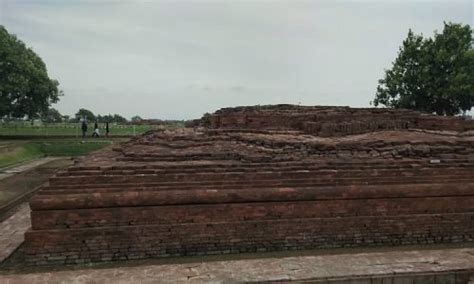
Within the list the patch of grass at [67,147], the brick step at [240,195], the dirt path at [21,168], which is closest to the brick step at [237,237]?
the brick step at [240,195]

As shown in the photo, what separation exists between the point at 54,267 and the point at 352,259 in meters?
3.33

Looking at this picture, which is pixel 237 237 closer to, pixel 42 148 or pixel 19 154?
pixel 19 154

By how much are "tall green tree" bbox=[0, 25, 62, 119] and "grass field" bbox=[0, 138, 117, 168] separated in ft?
8.66

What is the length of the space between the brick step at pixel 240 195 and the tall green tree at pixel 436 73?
1461 cm

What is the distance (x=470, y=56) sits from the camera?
1909 centimetres

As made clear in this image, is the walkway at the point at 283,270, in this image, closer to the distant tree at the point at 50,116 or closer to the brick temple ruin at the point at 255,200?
the brick temple ruin at the point at 255,200

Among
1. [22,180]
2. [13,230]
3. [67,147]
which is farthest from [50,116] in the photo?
[13,230]

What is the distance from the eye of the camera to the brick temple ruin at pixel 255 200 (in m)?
5.25

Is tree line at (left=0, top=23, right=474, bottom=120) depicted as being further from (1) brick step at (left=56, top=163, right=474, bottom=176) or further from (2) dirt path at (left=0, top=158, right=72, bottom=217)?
(1) brick step at (left=56, top=163, right=474, bottom=176)

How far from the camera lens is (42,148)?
62.6ft

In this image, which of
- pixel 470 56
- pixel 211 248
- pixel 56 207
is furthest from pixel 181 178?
pixel 470 56

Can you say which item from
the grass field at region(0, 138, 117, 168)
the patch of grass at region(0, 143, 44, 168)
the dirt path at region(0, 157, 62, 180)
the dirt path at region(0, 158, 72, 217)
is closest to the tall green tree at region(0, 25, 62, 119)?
the grass field at region(0, 138, 117, 168)

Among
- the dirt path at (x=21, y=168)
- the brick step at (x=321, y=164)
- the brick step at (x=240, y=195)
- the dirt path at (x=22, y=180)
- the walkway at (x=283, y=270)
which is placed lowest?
the walkway at (x=283, y=270)

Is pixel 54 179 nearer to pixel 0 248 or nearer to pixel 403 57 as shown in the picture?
pixel 0 248
